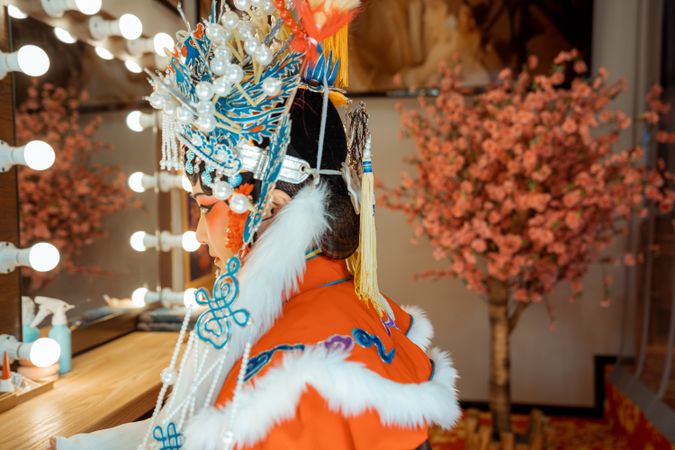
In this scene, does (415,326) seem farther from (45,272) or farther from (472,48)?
(472,48)

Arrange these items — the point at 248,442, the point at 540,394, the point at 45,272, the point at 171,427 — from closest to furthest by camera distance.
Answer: the point at 248,442 < the point at 171,427 < the point at 45,272 < the point at 540,394

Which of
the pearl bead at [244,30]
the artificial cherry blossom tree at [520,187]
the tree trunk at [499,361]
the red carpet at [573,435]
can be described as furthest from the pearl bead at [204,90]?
the red carpet at [573,435]

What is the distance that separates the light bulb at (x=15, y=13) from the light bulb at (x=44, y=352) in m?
0.74

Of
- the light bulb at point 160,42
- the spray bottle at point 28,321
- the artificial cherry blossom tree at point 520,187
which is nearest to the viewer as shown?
the spray bottle at point 28,321

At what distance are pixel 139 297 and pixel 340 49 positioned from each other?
47.9 inches

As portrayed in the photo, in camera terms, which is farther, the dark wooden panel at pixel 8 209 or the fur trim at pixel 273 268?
the dark wooden panel at pixel 8 209

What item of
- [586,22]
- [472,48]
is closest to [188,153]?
[472,48]

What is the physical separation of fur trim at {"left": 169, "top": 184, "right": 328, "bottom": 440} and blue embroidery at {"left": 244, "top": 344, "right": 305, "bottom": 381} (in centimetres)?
7

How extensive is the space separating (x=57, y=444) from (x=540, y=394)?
2.32 m

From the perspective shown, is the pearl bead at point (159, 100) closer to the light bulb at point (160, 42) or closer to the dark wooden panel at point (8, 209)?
the dark wooden panel at point (8, 209)

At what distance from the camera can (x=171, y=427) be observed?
82cm

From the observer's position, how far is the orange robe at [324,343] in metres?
0.70

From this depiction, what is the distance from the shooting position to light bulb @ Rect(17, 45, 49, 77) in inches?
45.8

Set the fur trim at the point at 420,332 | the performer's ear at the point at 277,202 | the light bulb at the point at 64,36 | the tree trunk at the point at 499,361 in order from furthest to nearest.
A: the tree trunk at the point at 499,361
the light bulb at the point at 64,36
the fur trim at the point at 420,332
the performer's ear at the point at 277,202
